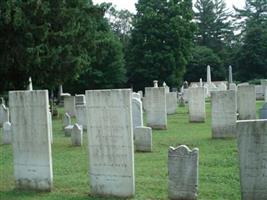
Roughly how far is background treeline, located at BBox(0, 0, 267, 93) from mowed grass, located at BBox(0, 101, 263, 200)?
20.9ft

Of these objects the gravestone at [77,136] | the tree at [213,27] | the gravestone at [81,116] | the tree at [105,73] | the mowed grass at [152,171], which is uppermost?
the tree at [213,27]

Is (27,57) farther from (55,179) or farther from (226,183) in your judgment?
(226,183)

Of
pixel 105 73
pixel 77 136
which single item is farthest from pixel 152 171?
pixel 105 73

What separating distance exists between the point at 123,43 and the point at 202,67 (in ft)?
40.9

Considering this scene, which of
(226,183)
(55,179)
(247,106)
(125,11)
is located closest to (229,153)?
(226,183)

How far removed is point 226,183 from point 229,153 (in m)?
3.81

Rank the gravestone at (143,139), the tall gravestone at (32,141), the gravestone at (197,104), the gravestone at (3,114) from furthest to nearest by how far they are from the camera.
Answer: the gravestone at (3,114) < the gravestone at (197,104) < the gravestone at (143,139) < the tall gravestone at (32,141)

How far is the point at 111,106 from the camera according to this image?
9.48 metres

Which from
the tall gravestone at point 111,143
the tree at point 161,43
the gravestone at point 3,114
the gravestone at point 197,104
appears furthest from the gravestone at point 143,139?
the tree at point 161,43

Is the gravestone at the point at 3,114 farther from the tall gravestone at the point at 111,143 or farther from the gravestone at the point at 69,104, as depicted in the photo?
the tall gravestone at the point at 111,143

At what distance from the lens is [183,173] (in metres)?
8.86

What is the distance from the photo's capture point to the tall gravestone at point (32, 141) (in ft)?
33.3

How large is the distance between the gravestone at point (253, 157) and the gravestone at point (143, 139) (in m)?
6.63

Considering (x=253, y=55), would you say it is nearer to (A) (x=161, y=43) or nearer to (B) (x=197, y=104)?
(A) (x=161, y=43)
